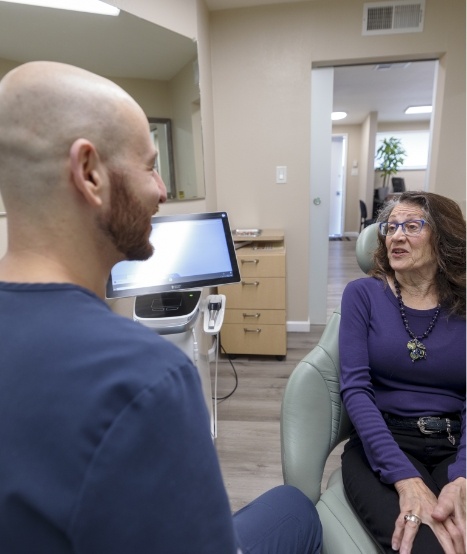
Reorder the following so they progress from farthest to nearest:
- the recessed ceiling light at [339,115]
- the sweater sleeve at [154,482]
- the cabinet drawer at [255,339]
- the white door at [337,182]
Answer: the white door at [337,182], the recessed ceiling light at [339,115], the cabinet drawer at [255,339], the sweater sleeve at [154,482]

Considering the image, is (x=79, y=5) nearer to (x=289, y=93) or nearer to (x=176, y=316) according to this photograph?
(x=176, y=316)

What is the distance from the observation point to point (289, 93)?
266 cm

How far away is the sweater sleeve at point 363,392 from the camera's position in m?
0.90

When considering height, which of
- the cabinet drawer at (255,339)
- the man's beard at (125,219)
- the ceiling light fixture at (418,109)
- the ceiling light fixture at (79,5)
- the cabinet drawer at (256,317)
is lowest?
the cabinet drawer at (255,339)

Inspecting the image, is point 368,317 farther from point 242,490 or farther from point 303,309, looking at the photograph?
point 303,309

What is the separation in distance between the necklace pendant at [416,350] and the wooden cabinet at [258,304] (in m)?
1.41

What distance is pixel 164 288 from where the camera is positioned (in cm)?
131

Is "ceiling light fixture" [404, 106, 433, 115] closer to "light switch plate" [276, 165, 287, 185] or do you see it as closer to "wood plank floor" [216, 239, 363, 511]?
"light switch plate" [276, 165, 287, 185]

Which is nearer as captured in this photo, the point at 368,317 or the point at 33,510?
the point at 33,510

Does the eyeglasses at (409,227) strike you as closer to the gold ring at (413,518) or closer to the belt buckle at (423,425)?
the belt buckle at (423,425)

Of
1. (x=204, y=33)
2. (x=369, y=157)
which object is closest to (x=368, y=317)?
(x=204, y=33)

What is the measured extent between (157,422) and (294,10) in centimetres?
298

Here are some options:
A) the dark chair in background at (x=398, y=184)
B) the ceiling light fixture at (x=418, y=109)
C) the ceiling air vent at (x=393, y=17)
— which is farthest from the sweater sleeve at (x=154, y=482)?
the dark chair in background at (x=398, y=184)

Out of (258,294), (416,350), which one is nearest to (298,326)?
(258,294)
